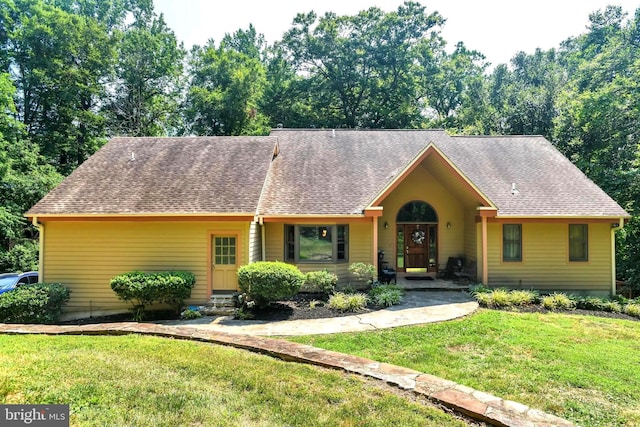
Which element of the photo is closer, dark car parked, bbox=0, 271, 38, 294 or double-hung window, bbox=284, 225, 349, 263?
dark car parked, bbox=0, 271, 38, 294

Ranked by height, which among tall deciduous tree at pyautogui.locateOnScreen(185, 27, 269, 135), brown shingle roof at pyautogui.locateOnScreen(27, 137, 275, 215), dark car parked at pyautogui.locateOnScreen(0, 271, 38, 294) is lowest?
dark car parked at pyautogui.locateOnScreen(0, 271, 38, 294)

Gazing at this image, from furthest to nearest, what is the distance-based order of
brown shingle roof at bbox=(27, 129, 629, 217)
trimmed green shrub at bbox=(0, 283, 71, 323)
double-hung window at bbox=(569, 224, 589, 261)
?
double-hung window at bbox=(569, 224, 589, 261), brown shingle roof at bbox=(27, 129, 629, 217), trimmed green shrub at bbox=(0, 283, 71, 323)

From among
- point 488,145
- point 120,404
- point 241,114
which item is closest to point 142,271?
point 120,404

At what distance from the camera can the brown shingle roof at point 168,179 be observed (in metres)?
10.7

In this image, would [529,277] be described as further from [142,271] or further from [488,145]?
[142,271]

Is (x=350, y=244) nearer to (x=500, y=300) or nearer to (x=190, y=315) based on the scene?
(x=500, y=300)

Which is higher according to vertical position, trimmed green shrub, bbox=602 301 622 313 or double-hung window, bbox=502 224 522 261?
double-hung window, bbox=502 224 522 261

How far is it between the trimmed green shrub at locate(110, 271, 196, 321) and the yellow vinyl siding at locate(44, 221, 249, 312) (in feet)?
1.95

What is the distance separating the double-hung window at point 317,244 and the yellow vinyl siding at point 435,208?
2219mm

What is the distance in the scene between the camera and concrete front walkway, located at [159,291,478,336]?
8.11 metres

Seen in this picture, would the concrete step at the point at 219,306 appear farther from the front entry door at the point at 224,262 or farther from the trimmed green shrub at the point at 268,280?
the trimmed green shrub at the point at 268,280

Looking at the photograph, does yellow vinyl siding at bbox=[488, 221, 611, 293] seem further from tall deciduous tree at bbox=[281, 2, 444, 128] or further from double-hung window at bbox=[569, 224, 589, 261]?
tall deciduous tree at bbox=[281, 2, 444, 128]

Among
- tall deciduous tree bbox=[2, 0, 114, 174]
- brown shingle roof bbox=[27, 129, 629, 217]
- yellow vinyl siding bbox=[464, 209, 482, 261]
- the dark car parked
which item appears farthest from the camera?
tall deciduous tree bbox=[2, 0, 114, 174]

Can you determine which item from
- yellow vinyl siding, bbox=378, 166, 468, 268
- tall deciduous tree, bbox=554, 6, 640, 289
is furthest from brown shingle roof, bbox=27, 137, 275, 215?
tall deciduous tree, bbox=554, 6, 640, 289
